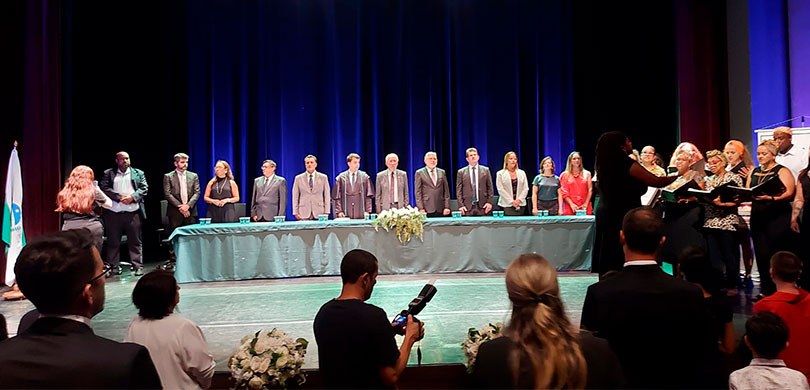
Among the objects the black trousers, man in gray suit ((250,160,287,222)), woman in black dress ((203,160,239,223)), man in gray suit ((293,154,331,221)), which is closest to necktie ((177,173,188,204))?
woman in black dress ((203,160,239,223))

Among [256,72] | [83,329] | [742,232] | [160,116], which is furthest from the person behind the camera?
[256,72]

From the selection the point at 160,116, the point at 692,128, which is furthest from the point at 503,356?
the point at 160,116

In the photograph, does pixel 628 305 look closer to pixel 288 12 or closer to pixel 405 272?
pixel 405 272

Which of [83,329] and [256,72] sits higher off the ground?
[256,72]

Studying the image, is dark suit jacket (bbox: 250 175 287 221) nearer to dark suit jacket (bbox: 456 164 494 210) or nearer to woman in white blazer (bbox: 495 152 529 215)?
dark suit jacket (bbox: 456 164 494 210)

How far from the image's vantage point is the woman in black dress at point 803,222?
4.69 meters

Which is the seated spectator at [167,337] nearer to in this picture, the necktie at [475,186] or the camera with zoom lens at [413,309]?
the camera with zoom lens at [413,309]

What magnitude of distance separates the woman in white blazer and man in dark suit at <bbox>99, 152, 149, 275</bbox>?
4.83m

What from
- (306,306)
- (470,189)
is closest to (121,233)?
(306,306)

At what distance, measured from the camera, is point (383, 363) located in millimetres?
2066

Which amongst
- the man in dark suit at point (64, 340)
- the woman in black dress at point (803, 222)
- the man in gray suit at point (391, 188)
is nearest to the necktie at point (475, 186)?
the man in gray suit at point (391, 188)

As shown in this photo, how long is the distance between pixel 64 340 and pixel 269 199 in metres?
7.00

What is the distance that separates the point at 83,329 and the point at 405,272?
19.6 feet

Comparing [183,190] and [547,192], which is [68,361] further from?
[547,192]
